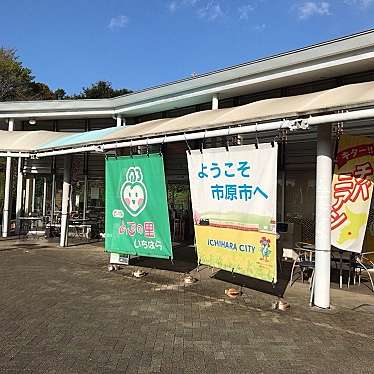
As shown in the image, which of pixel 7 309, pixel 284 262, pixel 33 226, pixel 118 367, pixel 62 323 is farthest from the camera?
pixel 33 226

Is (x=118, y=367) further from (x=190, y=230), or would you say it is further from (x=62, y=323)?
(x=190, y=230)

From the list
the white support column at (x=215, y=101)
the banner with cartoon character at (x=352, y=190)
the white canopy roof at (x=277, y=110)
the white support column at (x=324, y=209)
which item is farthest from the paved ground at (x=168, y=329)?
the white support column at (x=215, y=101)

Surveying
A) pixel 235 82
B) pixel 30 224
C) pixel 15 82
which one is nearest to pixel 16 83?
pixel 15 82

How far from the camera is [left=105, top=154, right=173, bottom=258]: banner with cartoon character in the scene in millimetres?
7551

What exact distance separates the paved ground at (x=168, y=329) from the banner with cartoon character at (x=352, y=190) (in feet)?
3.60

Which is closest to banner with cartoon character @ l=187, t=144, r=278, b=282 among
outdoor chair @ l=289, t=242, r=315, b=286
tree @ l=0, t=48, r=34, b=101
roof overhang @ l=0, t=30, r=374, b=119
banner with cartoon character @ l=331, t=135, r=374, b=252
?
banner with cartoon character @ l=331, t=135, r=374, b=252

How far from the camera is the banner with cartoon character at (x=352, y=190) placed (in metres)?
6.34

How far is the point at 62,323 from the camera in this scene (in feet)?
17.9

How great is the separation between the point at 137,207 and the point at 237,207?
2.36 m

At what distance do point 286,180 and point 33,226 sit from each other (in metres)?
10.6

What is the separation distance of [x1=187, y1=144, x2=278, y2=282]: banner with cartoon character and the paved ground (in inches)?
27.9

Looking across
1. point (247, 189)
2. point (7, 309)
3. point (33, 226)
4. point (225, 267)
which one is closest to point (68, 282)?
point (7, 309)

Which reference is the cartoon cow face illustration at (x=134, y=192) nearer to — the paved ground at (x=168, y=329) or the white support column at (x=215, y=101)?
the paved ground at (x=168, y=329)

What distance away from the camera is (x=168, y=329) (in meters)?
5.30
